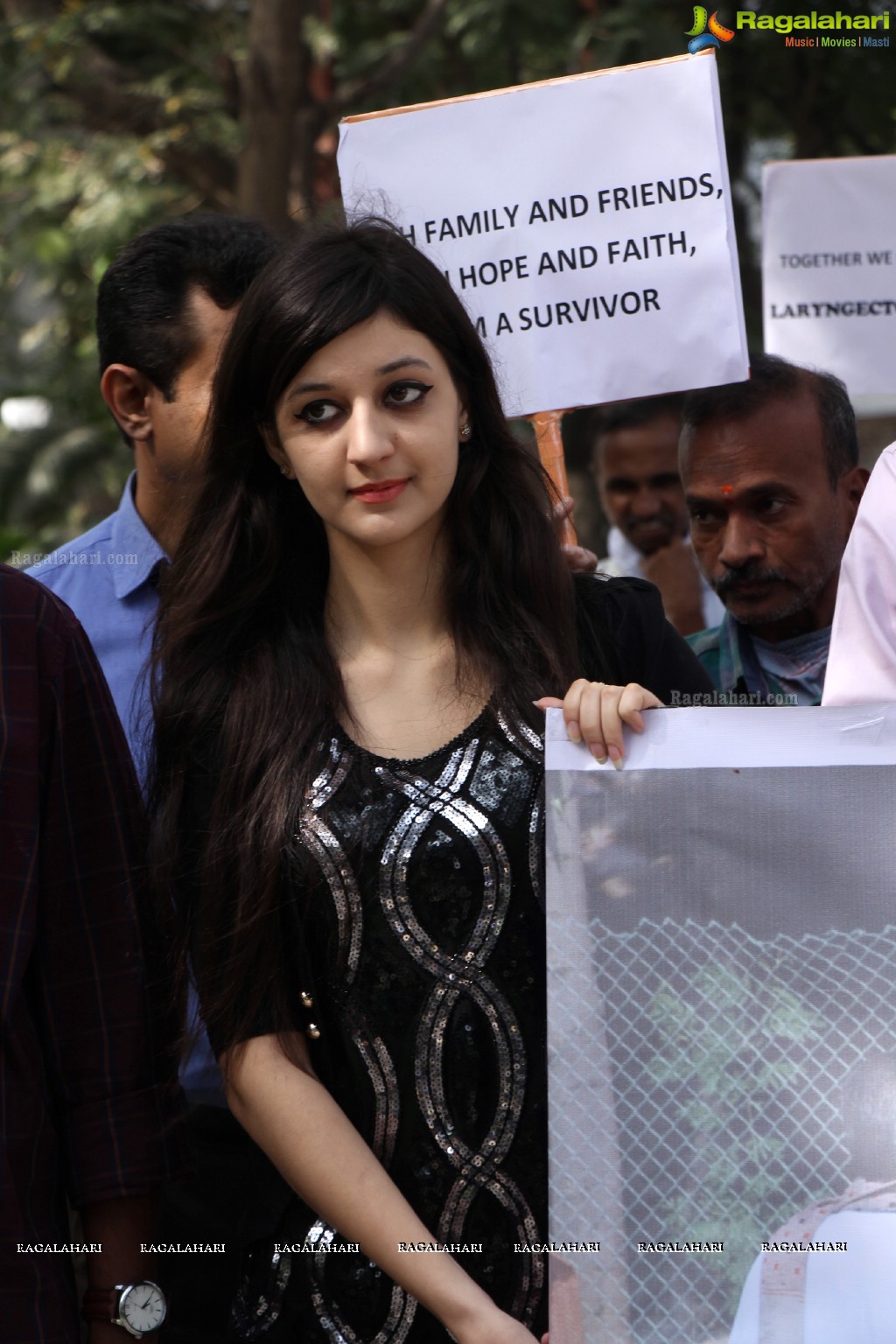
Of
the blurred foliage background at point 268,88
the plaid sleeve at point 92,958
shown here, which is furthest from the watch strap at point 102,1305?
the blurred foliage background at point 268,88

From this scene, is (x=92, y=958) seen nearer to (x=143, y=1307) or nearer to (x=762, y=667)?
(x=143, y=1307)

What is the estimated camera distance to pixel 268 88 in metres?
6.62

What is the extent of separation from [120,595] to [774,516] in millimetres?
1181

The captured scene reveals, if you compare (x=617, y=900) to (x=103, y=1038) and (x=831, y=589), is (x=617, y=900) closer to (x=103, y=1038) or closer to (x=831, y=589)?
(x=103, y=1038)

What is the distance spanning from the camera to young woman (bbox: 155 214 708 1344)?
2.03 meters

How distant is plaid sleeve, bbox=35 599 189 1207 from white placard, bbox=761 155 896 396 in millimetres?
2484

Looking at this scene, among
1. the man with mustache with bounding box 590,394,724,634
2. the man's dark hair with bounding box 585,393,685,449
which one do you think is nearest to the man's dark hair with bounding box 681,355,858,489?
the man with mustache with bounding box 590,394,724,634

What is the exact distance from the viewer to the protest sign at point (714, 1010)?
5.98 feet

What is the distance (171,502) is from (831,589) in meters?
1.20

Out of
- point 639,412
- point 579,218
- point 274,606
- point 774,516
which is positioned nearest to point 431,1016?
point 274,606

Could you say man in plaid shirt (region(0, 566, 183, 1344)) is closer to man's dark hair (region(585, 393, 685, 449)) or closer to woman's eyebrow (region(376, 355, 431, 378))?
woman's eyebrow (region(376, 355, 431, 378))

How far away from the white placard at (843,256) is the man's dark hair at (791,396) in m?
0.83

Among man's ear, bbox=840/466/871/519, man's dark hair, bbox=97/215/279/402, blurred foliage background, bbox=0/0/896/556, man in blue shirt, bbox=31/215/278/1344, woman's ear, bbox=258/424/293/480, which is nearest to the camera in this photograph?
woman's ear, bbox=258/424/293/480

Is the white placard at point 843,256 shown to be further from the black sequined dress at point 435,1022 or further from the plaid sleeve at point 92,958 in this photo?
the plaid sleeve at point 92,958
